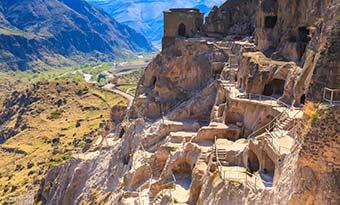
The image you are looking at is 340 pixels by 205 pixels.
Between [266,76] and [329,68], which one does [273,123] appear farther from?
[329,68]

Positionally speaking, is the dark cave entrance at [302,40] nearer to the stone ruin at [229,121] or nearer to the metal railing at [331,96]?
the stone ruin at [229,121]

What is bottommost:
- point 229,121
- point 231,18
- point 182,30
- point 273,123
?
point 229,121

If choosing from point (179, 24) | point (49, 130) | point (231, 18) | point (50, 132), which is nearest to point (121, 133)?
point (179, 24)

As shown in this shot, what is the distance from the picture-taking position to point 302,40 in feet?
149

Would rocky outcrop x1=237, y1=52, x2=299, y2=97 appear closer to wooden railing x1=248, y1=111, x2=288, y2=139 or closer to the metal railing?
wooden railing x1=248, y1=111, x2=288, y2=139

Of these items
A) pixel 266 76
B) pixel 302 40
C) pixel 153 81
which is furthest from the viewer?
pixel 153 81

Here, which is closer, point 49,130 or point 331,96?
point 331,96

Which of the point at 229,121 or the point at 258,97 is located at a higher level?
the point at 258,97

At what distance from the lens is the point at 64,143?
11288cm

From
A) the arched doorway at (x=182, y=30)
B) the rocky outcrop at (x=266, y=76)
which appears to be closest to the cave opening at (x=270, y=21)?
the rocky outcrop at (x=266, y=76)

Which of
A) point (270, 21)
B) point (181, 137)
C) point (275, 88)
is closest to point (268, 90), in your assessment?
point (275, 88)

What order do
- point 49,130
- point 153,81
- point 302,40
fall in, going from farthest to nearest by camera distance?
point 49,130 < point 153,81 < point 302,40

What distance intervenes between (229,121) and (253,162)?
33.3ft

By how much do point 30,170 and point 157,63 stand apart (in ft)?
159
